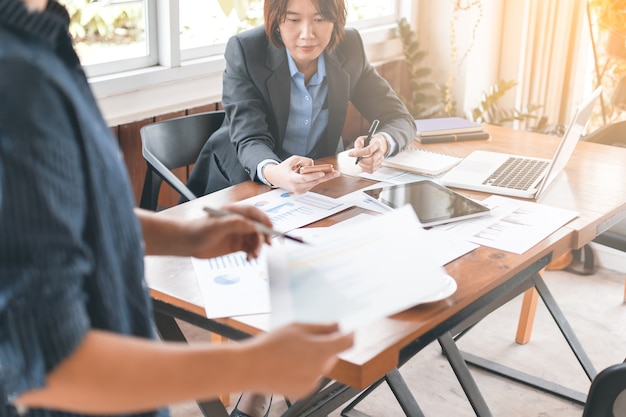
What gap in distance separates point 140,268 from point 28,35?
31 cm

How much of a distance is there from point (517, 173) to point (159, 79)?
1493 mm

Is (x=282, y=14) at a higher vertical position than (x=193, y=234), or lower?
higher

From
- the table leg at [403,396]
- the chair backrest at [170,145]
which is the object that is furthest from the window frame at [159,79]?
the table leg at [403,396]

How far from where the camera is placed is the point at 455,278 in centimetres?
167

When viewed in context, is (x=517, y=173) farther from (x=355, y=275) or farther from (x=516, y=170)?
(x=355, y=275)

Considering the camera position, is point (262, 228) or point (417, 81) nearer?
point (262, 228)

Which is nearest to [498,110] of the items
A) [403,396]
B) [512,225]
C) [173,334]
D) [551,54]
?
[551,54]

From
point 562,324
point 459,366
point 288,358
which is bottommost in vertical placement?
point 562,324

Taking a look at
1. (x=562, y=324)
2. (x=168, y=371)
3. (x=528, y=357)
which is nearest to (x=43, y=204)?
(x=168, y=371)

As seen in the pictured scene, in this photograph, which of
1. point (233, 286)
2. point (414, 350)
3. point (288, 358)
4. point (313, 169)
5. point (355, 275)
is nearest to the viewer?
point (288, 358)

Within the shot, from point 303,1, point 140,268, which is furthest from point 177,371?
point 303,1

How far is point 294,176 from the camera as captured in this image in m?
2.14

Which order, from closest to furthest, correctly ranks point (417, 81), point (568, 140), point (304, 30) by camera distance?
point (568, 140) < point (304, 30) < point (417, 81)

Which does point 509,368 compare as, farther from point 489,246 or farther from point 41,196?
point 41,196
